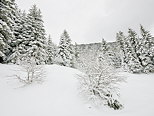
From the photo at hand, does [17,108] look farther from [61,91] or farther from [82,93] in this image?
[82,93]

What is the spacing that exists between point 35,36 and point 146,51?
20.7 meters

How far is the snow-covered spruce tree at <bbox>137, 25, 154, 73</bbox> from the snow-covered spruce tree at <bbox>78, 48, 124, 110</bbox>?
56.9 ft

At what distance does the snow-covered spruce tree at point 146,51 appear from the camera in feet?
83.9

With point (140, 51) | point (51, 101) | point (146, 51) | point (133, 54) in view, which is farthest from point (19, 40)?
point (146, 51)

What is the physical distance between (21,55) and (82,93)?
12606 millimetres

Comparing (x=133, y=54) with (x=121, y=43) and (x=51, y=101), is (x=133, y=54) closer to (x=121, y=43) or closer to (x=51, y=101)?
(x=121, y=43)

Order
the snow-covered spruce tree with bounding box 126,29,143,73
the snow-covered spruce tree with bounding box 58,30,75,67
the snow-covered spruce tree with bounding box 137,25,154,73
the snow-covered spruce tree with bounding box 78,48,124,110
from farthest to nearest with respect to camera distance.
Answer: the snow-covered spruce tree with bounding box 58,30,75,67
the snow-covered spruce tree with bounding box 126,29,143,73
the snow-covered spruce tree with bounding box 137,25,154,73
the snow-covered spruce tree with bounding box 78,48,124,110

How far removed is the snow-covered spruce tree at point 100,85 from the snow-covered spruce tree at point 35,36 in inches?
418

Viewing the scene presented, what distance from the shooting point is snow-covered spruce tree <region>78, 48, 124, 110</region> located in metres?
10.0

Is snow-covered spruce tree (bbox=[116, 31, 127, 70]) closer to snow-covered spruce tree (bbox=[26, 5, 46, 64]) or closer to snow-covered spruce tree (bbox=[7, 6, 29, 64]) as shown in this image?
snow-covered spruce tree (bbox=[26, 5, 46, 64])

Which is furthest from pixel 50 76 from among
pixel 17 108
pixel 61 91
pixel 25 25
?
pixel 25 25

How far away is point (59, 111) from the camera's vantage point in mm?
8430

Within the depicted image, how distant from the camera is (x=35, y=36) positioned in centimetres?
2136

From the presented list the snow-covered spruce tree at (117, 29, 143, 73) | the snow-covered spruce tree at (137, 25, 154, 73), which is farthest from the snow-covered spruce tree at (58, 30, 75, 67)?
the snow-covered spruce tree at (137, 25, 154, 73)
